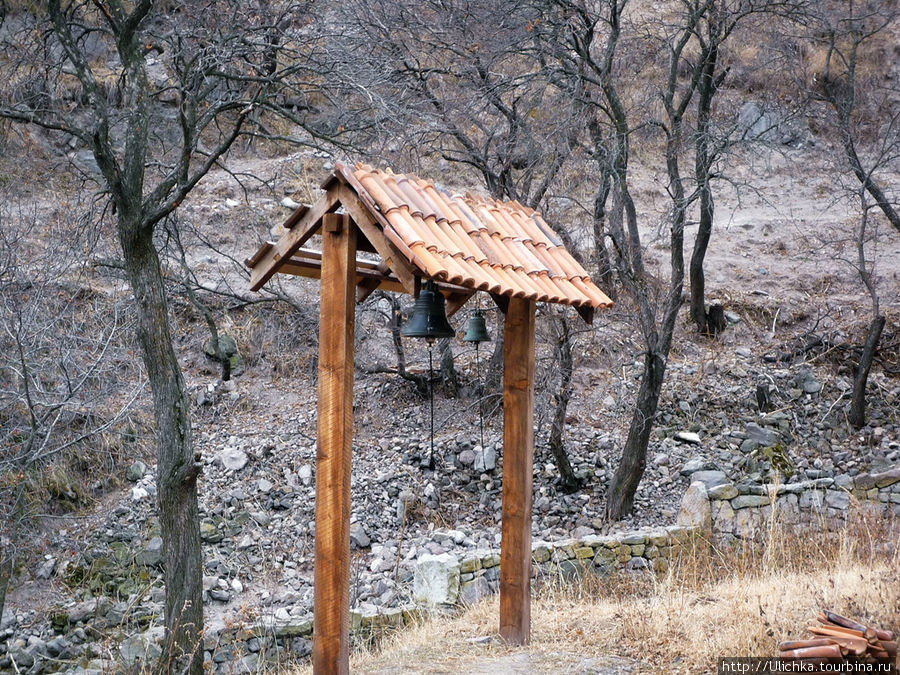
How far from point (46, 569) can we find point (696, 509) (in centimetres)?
775

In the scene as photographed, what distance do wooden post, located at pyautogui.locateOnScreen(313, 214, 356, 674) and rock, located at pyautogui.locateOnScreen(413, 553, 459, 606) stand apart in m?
3.33

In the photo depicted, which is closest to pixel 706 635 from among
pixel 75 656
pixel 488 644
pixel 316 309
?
pixel 488 644

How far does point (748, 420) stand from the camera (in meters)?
12.4

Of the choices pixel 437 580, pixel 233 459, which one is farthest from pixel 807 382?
pixel 233 459

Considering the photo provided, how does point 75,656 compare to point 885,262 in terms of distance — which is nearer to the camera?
point 75,656

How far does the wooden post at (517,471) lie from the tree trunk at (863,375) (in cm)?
884

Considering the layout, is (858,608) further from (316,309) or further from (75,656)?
(316,309)

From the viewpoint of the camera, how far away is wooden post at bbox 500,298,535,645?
205 inches

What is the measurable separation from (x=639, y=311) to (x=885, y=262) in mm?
9665

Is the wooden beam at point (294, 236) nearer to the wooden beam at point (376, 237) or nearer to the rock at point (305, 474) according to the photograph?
the wooden beam at point (376, 237)

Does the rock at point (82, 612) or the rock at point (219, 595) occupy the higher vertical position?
the rock at point (219, 595)

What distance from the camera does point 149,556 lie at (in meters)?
9.66

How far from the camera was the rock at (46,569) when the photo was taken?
9398 mm

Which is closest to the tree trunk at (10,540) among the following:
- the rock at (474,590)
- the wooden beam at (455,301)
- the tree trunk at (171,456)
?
the tree trunk at (171,456)
